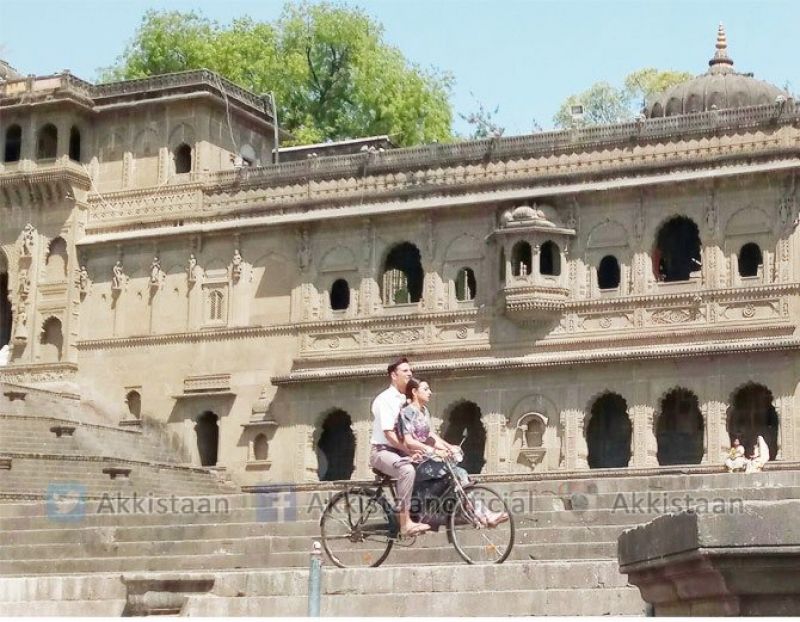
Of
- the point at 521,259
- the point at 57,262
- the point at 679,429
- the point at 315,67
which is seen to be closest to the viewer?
the point at 679,429

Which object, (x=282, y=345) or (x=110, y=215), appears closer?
(x=282, y=345)

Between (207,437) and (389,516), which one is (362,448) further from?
(389,516)

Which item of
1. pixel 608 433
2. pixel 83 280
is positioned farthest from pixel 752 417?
pixel 83 280

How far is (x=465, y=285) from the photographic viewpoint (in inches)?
1260

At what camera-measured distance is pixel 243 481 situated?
31.5 metres

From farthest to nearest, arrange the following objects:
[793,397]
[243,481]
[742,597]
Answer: [243,481], [793,397], [742,597]

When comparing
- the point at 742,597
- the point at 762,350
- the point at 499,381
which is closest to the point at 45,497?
the point at 499,381

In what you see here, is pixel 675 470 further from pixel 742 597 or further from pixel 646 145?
pixel 742 597

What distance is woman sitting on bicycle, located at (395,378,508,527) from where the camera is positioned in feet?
38.9

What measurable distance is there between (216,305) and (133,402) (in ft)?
9.33

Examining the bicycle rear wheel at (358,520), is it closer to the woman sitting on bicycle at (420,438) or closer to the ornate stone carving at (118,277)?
the woman sitting on bicycle at (420,438)

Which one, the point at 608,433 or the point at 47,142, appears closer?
the point at 608,433

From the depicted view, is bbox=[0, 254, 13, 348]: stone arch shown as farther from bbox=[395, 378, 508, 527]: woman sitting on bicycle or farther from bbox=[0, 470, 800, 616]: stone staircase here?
bbox=[395, 378, 508, 527]: woman sitting on bicycle

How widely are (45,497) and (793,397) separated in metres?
13.0
